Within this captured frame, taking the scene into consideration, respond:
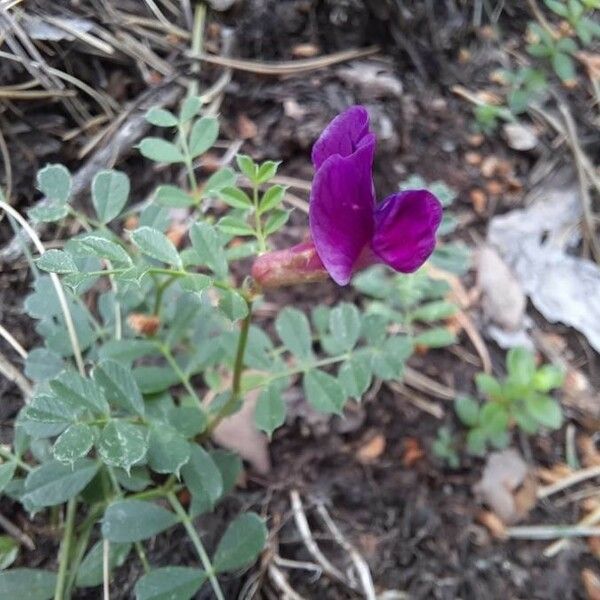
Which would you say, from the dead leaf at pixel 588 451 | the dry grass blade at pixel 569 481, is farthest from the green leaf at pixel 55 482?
the dead leaf at pixel 588 451

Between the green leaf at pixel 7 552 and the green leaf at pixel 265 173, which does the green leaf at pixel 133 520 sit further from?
the green leaf at pixel 265 173

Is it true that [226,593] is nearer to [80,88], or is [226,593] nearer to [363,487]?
[363,487]

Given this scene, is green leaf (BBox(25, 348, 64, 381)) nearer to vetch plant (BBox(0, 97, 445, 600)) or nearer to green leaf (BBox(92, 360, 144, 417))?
vetch plant (BBox(0, 97, 445, 600))

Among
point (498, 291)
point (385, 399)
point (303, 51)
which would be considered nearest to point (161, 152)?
point (385, 399)

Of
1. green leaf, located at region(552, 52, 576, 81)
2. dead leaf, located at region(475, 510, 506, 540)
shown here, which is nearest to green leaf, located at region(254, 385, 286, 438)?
dead leaf, located at region(475, 510, 506, 540)

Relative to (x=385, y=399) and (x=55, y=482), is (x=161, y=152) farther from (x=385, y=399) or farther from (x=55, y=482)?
(x=385, y=399)
